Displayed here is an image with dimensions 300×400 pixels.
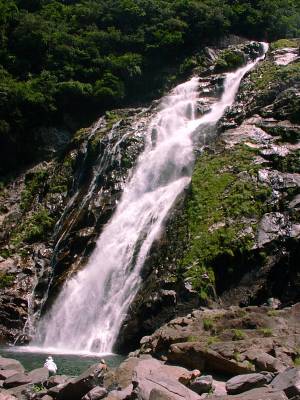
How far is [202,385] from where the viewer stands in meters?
8.84

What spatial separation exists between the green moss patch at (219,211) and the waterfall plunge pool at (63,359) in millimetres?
3449

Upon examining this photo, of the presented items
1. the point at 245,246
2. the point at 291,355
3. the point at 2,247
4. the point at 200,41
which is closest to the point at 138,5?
the point at 200,41

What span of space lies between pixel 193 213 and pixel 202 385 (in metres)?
10.5

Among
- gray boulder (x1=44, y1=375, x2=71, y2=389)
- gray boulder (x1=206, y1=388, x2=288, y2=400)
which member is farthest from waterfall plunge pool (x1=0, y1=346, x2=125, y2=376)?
gray boulder (x1=206, y1=388, x2=288, y2=400)

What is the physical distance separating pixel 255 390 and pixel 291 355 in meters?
2.72

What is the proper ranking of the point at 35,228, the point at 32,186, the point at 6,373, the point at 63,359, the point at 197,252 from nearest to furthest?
1. the point at 6,373
2. the point at 63,359
3. the point at 197,252
4. the point at 35,228
5. the point at 32,186

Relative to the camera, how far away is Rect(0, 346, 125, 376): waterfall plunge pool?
14047 millimetres

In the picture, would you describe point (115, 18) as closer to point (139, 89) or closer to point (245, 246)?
point (139, 89)

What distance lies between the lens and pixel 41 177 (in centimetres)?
3100

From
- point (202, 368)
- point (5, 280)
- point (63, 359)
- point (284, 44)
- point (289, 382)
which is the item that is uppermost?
point (284, 44)

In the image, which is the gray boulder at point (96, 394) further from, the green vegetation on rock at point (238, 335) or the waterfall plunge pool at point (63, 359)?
the waterfall plunge pool at point (63, 359)

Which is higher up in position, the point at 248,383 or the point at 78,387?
the point at 248,383

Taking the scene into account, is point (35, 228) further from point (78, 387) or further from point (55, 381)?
point (78, 387)

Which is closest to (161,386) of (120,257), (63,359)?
(63,359)
